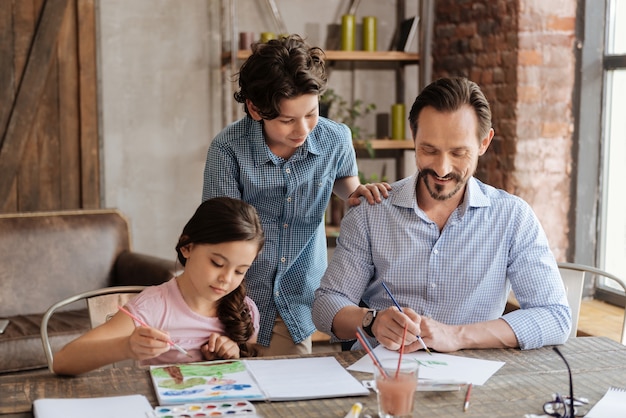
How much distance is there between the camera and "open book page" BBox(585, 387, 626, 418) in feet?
5.61

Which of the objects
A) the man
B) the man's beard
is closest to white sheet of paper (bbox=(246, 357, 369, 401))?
the man

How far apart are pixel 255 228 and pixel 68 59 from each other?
313 centimetres

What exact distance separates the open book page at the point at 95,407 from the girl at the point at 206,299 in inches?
6.8

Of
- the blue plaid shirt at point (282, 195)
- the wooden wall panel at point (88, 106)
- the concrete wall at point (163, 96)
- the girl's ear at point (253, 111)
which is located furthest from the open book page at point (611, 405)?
the wooden wall panel at point (88, 106)

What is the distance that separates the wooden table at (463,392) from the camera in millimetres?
1718

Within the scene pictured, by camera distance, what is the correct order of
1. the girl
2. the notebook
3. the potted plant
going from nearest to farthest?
the notebook, the girl, the potted plant

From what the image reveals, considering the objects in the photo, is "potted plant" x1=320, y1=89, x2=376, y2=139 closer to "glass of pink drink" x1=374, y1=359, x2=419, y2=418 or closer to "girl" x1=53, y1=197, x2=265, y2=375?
"girl" x1=53, y1=197, x2=265, y2=375

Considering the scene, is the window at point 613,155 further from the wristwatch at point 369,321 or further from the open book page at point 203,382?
the open book page at point 203,382

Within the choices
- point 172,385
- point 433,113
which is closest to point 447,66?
point 433,113

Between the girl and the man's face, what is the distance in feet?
1.66

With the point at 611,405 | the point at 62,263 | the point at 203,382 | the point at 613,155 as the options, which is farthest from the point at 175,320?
the point at 613,155

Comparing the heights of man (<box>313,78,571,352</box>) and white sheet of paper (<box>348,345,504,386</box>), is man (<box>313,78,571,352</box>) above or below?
above

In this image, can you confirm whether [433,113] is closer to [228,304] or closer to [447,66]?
[228,304]

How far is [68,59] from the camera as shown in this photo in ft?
15.9
